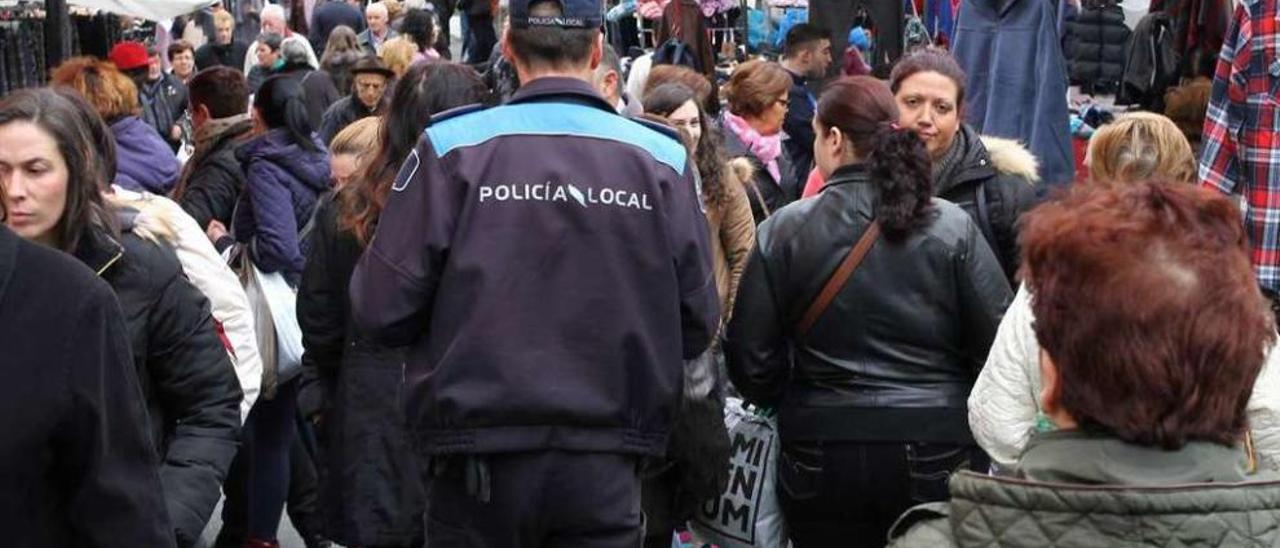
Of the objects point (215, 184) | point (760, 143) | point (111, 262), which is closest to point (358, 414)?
point (111, 262)

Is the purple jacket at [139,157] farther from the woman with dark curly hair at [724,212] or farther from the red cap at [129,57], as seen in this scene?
the red cap at [129,57]

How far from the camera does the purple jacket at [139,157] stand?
305 inches

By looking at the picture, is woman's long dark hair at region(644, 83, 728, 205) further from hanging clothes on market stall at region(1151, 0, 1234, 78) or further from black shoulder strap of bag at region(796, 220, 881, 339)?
hanging clothes on market stall at region(1151, 0, 1234, 78)

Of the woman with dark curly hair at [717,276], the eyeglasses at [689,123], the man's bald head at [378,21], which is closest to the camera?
the woman with dark curly hair at [717,276]

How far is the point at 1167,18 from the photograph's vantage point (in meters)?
11.8

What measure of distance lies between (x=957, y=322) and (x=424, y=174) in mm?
1550

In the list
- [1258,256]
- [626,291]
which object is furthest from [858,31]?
[626,291]

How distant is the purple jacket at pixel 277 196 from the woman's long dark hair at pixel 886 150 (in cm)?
282

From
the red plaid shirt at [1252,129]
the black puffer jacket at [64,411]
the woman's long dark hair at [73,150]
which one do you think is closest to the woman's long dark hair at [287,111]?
the woman's long dark hair at [73,150]

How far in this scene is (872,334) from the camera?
4.94 meters

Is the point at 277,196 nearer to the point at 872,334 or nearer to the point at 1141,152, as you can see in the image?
the point at 872,334

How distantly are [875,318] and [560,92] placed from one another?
113cm

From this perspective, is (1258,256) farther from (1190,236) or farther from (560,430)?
(1190,236)

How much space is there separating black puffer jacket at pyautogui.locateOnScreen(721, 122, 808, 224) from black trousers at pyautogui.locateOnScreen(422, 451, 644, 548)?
11.0 feet
